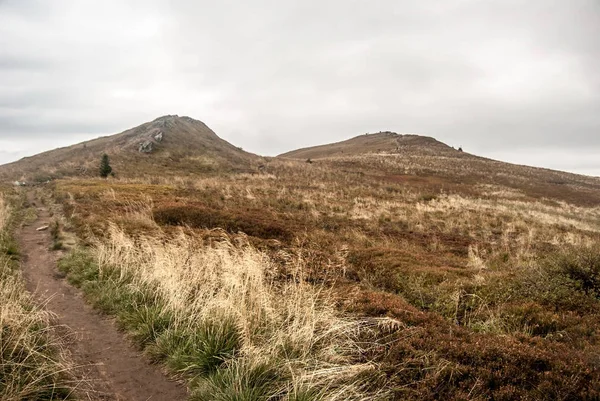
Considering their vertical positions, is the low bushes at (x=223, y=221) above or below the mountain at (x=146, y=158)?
below

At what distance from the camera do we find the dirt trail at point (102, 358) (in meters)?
4.77

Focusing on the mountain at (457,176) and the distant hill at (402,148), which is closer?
the mountain at (457,176)

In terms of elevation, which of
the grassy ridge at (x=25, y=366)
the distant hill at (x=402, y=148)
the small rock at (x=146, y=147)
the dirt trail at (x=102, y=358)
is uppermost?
the distant hill at (x=402, y=148)

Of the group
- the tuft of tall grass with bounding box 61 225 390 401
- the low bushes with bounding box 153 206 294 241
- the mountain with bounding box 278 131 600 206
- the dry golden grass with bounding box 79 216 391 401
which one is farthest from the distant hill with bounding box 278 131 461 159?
the tuft of tall grass with bounding box 61 225 390 401

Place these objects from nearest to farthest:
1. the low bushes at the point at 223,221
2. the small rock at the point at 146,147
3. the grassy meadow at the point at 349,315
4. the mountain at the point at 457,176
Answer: the grassy meadow at the point at 349,315
the low bushes at the point at 223,221
the mountain at the point at 457,176
the small rock at the point at 146,147

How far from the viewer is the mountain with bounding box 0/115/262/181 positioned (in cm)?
4409

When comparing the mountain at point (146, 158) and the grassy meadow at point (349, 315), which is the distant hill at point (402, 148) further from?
the grassy meadow at point (349, 315)

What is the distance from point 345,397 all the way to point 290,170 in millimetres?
51499

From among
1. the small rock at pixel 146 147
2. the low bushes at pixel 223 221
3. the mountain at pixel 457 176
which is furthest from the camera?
the small rock at pixel 146 147

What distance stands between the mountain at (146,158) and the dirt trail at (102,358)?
36.4 meters

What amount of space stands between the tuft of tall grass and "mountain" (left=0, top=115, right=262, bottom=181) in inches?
1475

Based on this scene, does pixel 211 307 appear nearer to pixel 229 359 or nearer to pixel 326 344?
pixel 229 359

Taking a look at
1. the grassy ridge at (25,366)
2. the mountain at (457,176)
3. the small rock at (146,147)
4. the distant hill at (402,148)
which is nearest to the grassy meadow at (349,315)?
the grassy ridge at (25,366)

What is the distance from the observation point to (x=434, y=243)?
15.6m
